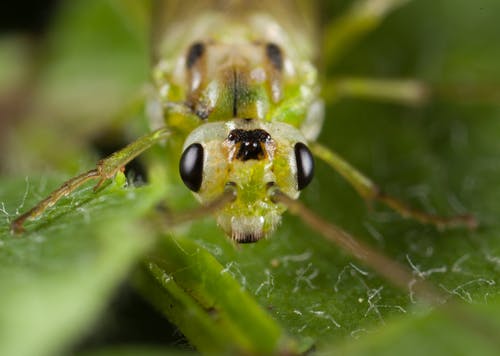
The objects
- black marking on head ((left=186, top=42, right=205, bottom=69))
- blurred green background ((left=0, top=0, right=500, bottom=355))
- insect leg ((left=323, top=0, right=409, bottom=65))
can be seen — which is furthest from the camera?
insect leg ((left=323, top=0, right=409, bottom=65))

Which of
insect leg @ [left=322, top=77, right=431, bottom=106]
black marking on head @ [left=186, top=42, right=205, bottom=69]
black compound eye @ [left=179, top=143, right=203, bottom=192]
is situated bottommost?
black compound eye @ [left=179, top=143, right=203, bottom=192]

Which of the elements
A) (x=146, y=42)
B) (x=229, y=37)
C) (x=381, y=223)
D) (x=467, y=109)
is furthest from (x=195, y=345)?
(x=146, y=42)

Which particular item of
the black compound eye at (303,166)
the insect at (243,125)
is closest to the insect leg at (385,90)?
the insect at (243,125)

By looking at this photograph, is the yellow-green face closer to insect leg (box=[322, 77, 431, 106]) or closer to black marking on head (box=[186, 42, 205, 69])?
black marking on head (box=[186, 42, 205, 69])

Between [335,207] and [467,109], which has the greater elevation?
[467,109]

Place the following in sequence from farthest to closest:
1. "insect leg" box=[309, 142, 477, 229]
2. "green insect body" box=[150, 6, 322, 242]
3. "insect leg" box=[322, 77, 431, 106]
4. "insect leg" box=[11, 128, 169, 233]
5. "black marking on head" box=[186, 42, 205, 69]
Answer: "insect leg" box=[322, 77, 431, 106], "black marking on head" box=[186, 42, 205, 69], "insect leg" box=[309, 142, 477, 229], "green insect body" box=[150, 6, 322, 242], "insect leg" box=[11, 128, 169, 233]

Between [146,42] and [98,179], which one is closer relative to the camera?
[98,179]

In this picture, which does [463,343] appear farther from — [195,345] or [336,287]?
[336,287]

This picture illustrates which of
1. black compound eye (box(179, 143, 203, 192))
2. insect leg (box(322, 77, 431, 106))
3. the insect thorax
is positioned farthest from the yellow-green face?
insect leg (box(322, 77, 431, 106))
